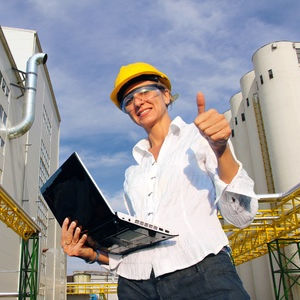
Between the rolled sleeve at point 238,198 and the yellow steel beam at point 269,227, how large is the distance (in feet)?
39.2

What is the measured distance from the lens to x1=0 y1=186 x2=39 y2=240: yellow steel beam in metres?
12.3

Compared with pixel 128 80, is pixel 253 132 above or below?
above

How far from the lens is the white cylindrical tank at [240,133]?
24.4 m

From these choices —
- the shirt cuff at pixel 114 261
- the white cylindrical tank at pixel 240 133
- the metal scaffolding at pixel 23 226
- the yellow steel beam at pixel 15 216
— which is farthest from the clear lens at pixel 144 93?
the white cylindrical tank at pixel 240 133

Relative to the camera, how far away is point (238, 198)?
1.58m

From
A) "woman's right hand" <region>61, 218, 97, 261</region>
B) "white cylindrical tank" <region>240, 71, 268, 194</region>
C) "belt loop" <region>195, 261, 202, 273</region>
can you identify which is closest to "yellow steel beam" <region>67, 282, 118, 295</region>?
"white cylindrical tank" <region>240, 71, 268, 194</region>

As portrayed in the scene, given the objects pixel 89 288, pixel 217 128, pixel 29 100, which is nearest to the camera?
pixel 217 128

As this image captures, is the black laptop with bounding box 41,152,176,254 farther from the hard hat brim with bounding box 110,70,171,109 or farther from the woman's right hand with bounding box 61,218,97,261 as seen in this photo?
the hard hat brim with bounding box 110,70,171,109

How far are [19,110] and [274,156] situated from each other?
Result: 43.8ft

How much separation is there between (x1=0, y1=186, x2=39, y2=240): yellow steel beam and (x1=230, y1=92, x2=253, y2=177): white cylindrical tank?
1406 centimetres

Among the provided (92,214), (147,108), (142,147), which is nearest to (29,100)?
(142,147)

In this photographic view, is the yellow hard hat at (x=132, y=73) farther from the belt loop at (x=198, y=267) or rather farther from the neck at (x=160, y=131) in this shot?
the belt loop at (x=198, y=267)

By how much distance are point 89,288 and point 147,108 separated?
36.4 m

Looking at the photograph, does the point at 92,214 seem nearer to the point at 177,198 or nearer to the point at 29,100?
the point at 177,198
